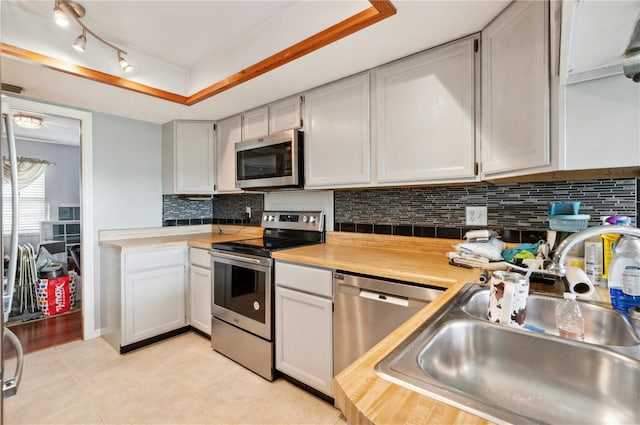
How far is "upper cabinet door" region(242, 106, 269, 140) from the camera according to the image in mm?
2465

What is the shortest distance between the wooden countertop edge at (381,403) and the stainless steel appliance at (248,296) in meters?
1.44

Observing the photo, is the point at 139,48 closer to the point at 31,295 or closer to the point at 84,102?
the point at 84,102

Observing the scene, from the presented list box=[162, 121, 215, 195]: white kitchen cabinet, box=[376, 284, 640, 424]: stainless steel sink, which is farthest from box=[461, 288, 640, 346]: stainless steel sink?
box=[162, 121, 215, 195]: white kitchen cabinet

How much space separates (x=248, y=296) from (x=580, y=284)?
181cm

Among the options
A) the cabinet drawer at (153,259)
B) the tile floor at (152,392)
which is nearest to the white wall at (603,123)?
the tile floor at (152,392)

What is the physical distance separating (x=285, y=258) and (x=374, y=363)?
1.32 m

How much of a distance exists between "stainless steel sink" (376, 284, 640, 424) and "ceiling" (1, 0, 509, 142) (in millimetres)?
1322

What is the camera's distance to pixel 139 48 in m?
2.14

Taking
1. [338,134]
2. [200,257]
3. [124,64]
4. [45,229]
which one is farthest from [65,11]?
[45,229]

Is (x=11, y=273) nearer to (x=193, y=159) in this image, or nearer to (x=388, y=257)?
(x=388, y=257)

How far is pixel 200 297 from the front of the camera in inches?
101

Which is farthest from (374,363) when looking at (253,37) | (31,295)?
(31,295)

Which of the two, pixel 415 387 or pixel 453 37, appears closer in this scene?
pixel 415 387

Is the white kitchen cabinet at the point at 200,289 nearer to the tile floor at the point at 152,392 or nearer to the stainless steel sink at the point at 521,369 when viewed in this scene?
the tile floor at the point at 152,392
